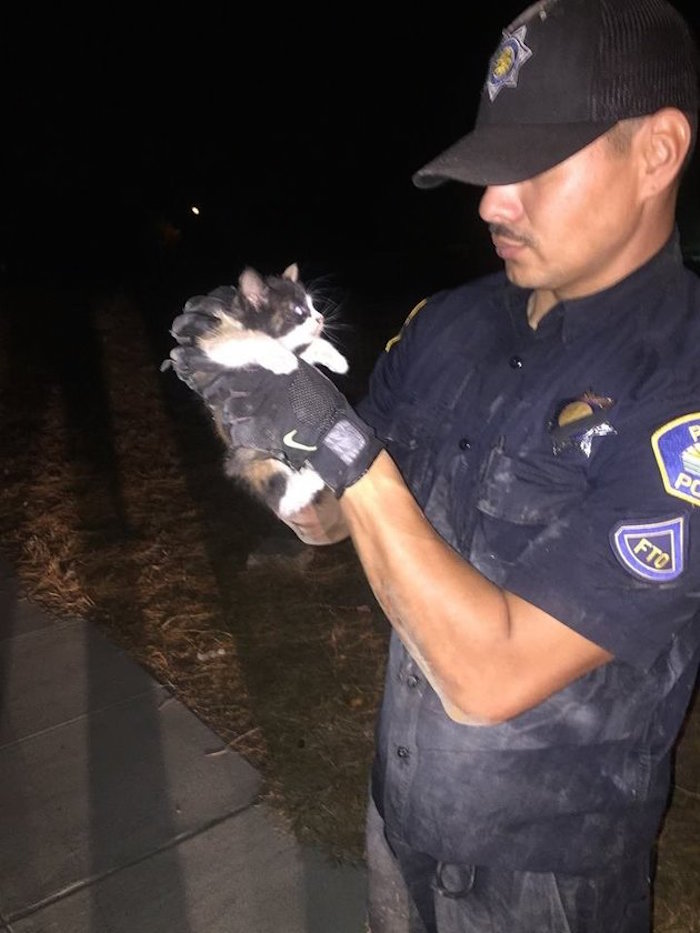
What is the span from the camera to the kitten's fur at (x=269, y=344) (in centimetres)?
187

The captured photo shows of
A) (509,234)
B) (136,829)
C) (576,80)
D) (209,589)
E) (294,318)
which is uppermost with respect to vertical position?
(576,80)

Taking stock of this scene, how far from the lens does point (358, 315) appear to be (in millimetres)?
14867

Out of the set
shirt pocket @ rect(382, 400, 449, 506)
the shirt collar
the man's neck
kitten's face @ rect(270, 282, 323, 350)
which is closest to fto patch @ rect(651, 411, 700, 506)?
the shirt collar

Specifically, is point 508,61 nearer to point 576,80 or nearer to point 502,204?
point 576,80

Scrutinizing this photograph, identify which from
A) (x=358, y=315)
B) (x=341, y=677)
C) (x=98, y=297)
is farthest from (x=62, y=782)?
(x=98, y=297)

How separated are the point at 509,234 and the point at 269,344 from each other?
0.57 metres

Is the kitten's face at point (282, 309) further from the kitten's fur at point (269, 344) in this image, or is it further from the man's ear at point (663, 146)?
the man's ear at point (663, 146)

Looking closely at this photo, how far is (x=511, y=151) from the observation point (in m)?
1.63

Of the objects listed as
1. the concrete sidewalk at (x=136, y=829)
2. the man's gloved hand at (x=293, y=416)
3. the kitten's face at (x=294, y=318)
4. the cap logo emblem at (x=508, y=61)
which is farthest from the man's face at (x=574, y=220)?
the concrete sidewalk at (x=136, y=829)

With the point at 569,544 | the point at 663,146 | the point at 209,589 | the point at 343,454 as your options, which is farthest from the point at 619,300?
the point at 209,589

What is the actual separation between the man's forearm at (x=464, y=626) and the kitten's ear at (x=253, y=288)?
2.74 ft

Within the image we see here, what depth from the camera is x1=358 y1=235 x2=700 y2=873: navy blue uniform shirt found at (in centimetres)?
148

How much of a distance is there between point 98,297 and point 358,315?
5.04 meters

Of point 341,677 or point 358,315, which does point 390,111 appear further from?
point 341,677
